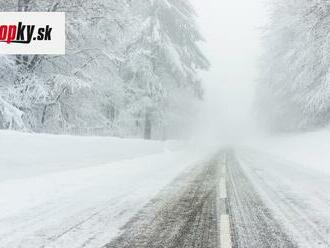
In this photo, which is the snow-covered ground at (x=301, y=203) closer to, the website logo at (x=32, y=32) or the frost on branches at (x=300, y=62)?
the frost on branches at (x=300, y=62)

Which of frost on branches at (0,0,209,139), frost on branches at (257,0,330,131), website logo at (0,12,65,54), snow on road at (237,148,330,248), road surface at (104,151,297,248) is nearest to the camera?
→ road surface at (104,151,297,248)

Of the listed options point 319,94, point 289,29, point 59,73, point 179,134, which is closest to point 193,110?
point 179,134

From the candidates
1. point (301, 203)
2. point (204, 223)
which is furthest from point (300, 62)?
point (204, 223)

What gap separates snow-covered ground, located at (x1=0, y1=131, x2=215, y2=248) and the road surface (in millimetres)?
294

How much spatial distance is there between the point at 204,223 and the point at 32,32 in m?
11.1

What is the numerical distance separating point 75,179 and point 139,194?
119 inches

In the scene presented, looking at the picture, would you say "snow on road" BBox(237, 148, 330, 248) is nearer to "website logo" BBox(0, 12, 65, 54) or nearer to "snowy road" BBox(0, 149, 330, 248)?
"snowy road" BBox(0, 149, 330, 248)

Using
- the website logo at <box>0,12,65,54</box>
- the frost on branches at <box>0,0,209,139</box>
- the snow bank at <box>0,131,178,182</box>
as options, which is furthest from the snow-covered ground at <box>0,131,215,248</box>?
the website logo at <box>0,12,65,54</box>

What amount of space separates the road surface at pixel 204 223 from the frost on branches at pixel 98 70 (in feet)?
23.8

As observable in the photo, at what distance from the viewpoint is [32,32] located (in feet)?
46.1

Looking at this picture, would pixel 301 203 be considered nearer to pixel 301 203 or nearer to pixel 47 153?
A: pixel 301 203

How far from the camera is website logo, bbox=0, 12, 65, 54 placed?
1350cm

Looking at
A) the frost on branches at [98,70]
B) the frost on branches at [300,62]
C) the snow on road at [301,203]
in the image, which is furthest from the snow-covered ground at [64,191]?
the frost on branches at [300,62]

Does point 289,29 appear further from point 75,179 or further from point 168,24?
point 75,179
